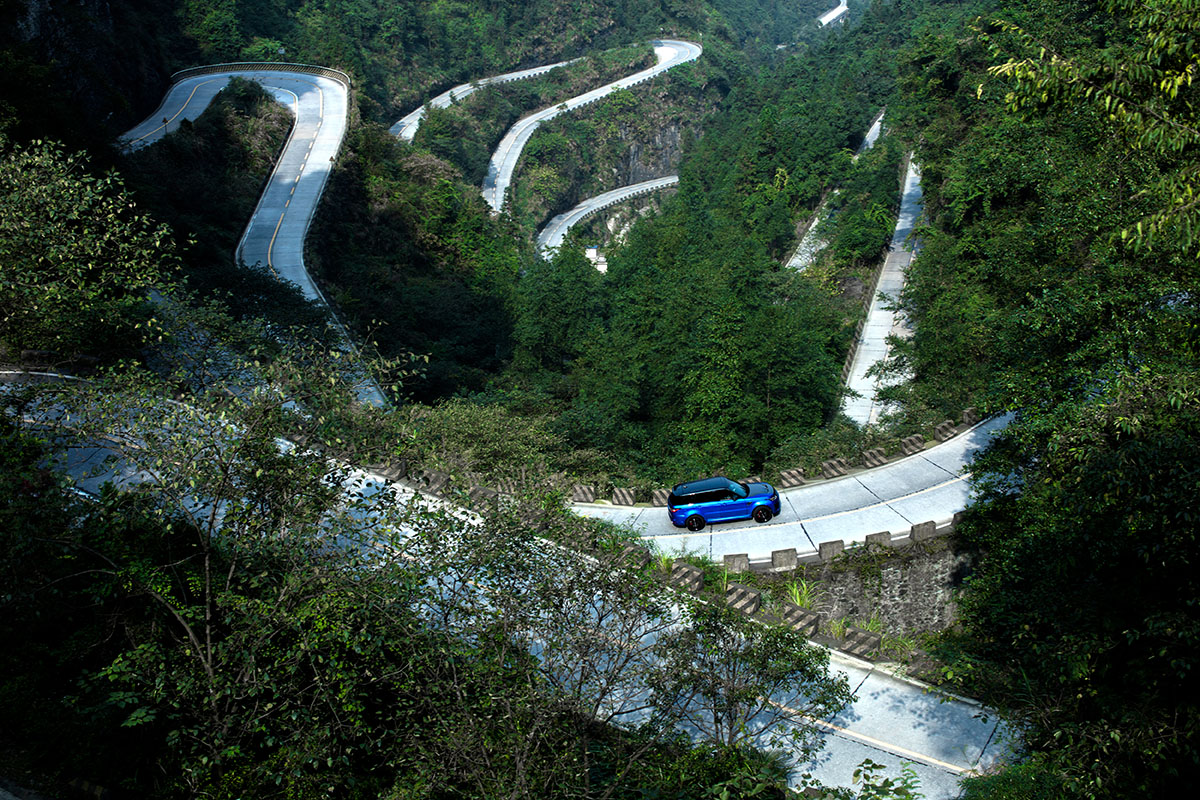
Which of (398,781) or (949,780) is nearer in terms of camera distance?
(398,781)

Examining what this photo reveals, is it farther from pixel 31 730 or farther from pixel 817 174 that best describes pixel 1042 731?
pixel 817 174

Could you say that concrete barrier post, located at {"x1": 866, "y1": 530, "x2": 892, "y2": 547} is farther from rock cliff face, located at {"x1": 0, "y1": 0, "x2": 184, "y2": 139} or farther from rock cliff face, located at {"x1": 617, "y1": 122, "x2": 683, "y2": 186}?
rock cliff face, located at {"x1": 617, "y1": 122, "x2": 683, "y2": 186}

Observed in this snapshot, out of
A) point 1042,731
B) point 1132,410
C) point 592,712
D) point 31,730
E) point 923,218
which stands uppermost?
point 923,218

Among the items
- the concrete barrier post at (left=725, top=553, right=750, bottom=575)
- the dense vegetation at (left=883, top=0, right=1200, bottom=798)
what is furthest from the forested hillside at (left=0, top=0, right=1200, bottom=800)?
the concrete barrier post at (left=725, top=553, right=750, bottom=575)

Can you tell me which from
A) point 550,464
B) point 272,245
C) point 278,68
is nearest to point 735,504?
point 550,464

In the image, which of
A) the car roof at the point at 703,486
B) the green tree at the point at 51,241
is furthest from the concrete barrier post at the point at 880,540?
A: the green tree at the point at 51,241

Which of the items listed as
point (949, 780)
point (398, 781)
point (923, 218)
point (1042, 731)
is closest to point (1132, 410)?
point (1042, 731)

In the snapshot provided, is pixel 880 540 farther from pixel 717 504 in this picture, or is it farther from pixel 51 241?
pixel 51 241

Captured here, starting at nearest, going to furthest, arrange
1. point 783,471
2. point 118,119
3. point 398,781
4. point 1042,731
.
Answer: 1. point 398,781
2. point 1042,731
3. point 783,471
4. point 118,119

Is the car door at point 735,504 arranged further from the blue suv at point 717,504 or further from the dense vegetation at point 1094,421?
the dense vegetation at point 1094,421
